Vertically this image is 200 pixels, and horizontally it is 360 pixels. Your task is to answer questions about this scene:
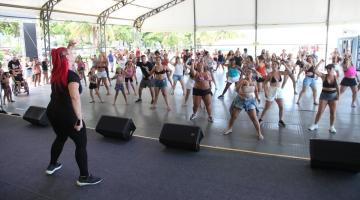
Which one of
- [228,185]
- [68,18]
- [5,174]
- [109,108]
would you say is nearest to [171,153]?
[228,185]

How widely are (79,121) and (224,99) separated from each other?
→ 690 cm

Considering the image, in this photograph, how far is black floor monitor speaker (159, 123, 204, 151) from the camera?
15.4 ft

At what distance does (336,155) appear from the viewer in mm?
3922

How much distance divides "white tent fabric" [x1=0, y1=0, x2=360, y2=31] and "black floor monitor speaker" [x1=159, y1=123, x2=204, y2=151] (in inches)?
429

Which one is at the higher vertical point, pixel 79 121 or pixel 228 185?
pixel 79 121

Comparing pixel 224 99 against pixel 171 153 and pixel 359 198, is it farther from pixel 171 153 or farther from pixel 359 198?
pixel 359 198

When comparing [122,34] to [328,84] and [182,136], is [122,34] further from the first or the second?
[182,136]

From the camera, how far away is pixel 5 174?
13.4 ft

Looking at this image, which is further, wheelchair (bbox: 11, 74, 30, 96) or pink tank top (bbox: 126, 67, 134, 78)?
Result: wheelchair (bbox: 11, 74, 30, 96)

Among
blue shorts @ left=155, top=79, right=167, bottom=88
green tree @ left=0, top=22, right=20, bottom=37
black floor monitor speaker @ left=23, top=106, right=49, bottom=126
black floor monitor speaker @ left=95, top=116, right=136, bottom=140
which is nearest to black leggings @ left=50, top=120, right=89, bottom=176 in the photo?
black floor monitor speaker @ left=95, top=116, right=136, bottom=140

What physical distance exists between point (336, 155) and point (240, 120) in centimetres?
321

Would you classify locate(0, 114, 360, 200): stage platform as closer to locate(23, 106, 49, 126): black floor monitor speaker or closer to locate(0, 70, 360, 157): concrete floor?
locate(0, 70, 360, 157): concrete floor

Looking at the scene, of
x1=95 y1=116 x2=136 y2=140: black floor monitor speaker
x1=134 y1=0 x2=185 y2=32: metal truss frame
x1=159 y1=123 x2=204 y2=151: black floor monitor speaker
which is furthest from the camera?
x1=134 y1=0 x2=185 y2=32: metal truss frame

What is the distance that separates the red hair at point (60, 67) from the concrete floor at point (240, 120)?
303 centimetres
